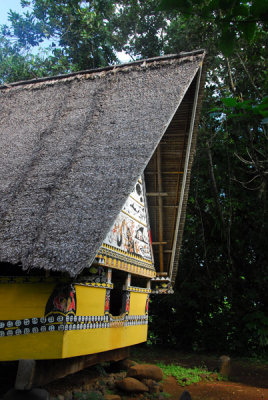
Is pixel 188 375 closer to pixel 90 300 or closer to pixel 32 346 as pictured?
pixel 90 300

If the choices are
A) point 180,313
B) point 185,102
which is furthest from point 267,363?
point 185,102

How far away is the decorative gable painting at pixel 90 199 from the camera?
416cm

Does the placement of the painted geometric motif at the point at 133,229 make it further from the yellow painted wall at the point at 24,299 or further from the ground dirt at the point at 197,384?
the ground dirt at the point at 197,384

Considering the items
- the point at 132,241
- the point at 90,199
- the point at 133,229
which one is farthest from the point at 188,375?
the point at 90,199

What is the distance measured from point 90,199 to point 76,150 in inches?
54.1

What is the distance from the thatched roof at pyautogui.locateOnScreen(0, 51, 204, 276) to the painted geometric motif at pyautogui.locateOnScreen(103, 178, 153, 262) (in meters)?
0.93

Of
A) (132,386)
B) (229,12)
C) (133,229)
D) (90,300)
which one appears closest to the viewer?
(229,12)

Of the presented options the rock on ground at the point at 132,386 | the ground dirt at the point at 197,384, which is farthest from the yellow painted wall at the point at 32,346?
the rock on ground at the point at 132,386

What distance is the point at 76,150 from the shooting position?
5656 mm

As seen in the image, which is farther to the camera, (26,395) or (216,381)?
(216,381)

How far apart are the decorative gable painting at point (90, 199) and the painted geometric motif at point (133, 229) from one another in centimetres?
2

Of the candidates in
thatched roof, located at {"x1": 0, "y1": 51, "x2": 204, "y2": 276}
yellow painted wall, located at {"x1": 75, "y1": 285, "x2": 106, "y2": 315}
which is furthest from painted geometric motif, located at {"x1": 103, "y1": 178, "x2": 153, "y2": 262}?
thatched roof, located at {"x1": 0, "y1": 51, "x2": 204, "y2": 276}

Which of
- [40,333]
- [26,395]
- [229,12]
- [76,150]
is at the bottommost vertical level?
[26,395]

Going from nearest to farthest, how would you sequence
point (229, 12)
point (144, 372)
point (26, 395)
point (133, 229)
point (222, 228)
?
point (229, 12), point (26, 395), point (144, 372), point (133, 229), point (222, 228)
